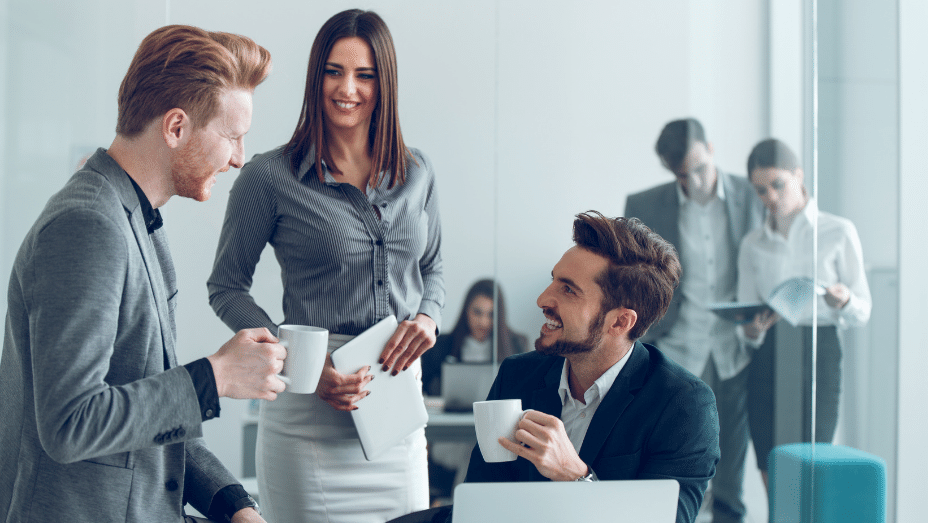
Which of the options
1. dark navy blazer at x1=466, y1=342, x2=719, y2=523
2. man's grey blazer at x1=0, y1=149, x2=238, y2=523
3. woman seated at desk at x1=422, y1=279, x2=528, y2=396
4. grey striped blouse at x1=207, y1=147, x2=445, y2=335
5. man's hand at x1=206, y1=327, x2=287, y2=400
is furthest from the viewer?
woman seated at desk at x1=422, y1=279, x2=528, y2=396

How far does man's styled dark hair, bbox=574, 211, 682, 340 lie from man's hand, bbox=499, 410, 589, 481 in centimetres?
43

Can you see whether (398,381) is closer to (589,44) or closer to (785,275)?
(589,44)

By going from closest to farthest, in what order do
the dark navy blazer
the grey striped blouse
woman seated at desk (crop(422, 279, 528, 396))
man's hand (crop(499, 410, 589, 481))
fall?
man's hand (crop(499, 410, 589, 481)), the dark navy blazer, the grey striped blouse, woman seated at desk (crop(422, 279, 528, 396))

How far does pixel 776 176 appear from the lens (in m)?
2.98

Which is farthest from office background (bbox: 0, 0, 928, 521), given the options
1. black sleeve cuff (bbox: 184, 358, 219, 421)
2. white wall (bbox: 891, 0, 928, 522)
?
black sleeve cuff (bbox: 184, 358, 219, 421)

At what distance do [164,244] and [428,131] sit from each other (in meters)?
1.65

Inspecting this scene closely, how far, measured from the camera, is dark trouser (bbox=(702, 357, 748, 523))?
2939 millimetres

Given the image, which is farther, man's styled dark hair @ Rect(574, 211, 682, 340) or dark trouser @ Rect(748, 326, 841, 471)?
dark trouser @ Rect(748, 326, 841, 471)

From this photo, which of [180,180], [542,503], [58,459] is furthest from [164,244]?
[542,503]

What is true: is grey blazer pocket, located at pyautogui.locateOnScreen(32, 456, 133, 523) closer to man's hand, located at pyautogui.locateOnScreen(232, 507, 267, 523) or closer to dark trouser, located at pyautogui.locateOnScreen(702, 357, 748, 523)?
man's hand, located at pyautogui.locateOnScreen(232, 507, 267, 523)

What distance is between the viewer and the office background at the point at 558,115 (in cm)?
262

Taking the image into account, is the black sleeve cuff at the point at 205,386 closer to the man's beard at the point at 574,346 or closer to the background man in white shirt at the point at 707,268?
the man's beard at the point at 574,346

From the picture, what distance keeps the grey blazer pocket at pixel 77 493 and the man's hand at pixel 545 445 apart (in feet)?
1.84

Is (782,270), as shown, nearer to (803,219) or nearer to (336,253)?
(803,219)
